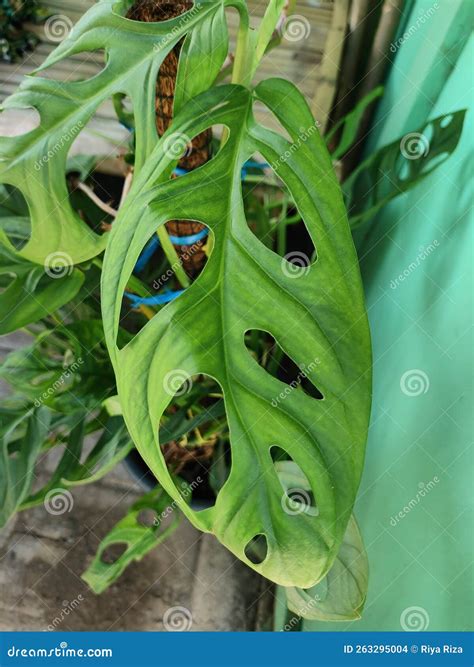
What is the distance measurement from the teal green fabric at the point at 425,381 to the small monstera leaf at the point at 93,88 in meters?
0.30

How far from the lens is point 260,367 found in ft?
1.28

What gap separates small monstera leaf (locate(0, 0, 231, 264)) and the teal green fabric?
0.98 feet

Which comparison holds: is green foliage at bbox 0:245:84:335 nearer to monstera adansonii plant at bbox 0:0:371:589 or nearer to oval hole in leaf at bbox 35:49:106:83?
monstera adansonii plant at bbox 0:0:371:589

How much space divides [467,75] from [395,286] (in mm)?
255

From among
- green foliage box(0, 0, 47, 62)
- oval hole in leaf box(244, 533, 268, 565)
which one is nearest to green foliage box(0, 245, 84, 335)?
oval hole in leaf box(244, 533, 268, 565)

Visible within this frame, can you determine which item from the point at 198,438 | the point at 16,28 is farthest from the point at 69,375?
the point at 16,28

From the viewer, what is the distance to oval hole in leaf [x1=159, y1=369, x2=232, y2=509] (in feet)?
2.38

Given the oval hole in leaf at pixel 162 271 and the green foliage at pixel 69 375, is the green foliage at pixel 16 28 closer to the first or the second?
the oval hole in leaf at pixel 162 271

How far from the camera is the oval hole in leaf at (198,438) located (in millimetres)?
725

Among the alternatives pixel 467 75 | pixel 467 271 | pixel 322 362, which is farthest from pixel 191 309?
pixel 467 75

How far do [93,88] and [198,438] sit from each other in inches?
18.2

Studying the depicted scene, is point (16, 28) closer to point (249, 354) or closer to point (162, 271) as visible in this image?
point (162, 271)

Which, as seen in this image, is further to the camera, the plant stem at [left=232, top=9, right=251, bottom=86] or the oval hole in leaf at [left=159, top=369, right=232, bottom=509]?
the oval hole in leaf at [left=159, top=369, right=232, bottom=509]

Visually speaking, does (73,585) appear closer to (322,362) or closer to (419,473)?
(419,473)
